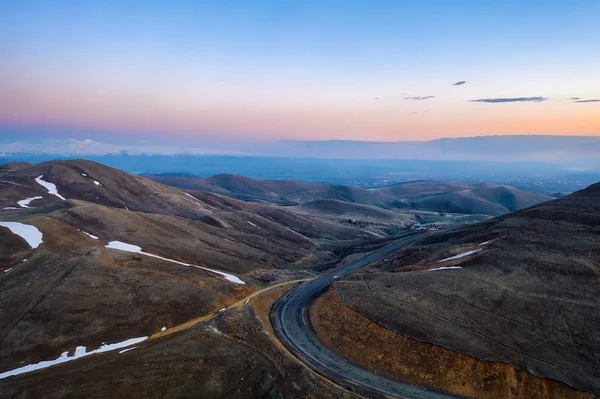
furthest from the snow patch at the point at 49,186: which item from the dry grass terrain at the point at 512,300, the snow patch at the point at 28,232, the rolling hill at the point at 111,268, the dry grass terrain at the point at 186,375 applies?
the dry grass terrain at the point at 512,300

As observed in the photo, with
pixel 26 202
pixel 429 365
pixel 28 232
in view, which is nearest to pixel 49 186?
pixel 26 202

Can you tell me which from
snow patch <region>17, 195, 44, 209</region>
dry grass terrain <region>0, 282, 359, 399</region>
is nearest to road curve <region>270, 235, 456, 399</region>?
dry grass terrain <region>0, 282, 359, 399</region>

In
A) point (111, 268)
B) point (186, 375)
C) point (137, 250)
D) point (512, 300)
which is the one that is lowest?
point (186, 375)

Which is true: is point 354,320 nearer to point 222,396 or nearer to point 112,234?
point 222,396

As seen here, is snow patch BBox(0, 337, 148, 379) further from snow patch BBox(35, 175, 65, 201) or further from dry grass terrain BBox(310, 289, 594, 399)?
snow patch BBox(35, 175, 65, 201)

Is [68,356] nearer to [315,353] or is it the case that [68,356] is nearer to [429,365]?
[315,353]

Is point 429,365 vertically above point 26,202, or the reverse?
point 26,202

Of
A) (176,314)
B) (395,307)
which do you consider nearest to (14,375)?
(176,314)
